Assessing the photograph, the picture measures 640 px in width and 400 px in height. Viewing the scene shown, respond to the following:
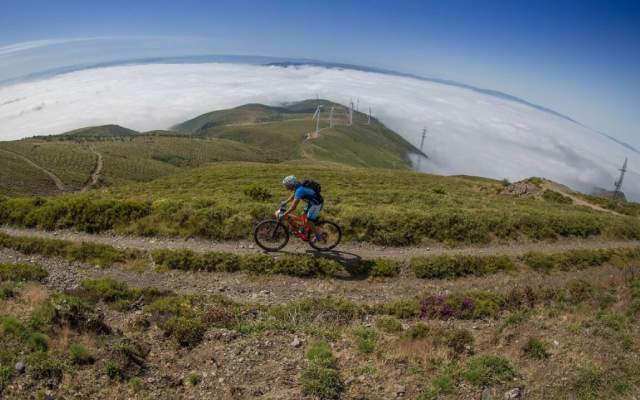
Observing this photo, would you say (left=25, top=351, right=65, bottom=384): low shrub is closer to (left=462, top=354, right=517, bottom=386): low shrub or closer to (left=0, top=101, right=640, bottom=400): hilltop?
(left=0, top=101, right=640, bottom=400): hilltop

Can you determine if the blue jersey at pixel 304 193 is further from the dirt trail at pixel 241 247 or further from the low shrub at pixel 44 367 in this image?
the low shrub at pixel 44 367

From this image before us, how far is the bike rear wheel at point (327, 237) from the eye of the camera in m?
17.2

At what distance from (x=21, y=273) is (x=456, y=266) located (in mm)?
17153

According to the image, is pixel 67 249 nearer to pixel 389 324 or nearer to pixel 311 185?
pixel 311 185

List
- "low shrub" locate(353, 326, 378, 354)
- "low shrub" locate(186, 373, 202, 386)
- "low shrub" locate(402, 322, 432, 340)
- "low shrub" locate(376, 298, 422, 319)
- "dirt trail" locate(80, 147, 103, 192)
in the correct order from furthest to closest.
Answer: "dirt trail" locate(80, 147, 103, 192)
"low shrub" locate(376, 298, 422, 319)
"low shrub" locate(402, 322, 432, 340)
"low shrub" locate(353, 326, 378, 354)
"low shrub" locate(186, 373, 202, 386)

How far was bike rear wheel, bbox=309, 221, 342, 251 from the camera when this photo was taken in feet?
56.3

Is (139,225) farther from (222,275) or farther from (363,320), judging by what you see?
(363,320)

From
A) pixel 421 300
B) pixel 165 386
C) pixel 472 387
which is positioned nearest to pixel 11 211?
pixel 165 386

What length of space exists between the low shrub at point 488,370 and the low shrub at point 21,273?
1464 centimetres

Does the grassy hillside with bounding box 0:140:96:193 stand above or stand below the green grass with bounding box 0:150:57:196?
below

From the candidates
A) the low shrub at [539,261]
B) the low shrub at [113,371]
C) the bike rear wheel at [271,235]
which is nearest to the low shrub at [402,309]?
the bike rear wheel at [271,235]

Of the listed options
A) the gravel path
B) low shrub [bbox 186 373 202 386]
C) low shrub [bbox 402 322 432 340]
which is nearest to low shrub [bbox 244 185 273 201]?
the gravel path

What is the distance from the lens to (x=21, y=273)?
1363cm

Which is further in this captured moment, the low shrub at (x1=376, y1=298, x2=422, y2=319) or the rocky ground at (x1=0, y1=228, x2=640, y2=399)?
the low shrub at (x1=376, y1=298, x2=422, y2=319)
